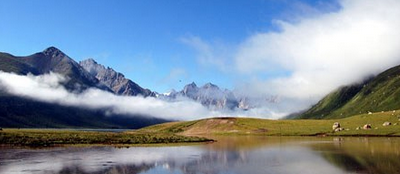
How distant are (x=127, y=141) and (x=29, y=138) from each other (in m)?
29.0

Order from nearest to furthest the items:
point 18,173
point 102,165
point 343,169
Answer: point 18,173 < point 343,169 < point 102,165

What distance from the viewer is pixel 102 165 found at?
5822 cm

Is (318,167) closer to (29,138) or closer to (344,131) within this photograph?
(29,138)

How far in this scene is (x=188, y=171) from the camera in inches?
2090

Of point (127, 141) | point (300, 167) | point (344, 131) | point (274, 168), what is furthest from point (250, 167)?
point (344, 131)

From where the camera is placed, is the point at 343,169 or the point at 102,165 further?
the point at 102,165

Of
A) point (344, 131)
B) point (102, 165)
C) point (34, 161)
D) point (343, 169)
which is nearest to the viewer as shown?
point (343, 169)

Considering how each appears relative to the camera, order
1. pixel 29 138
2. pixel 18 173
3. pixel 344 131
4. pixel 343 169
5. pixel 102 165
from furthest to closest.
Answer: pixel 344 131, pixel 29 138, pixel 102 165, pixel 343 169, pixel 18 173

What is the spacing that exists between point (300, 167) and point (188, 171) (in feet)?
54.8

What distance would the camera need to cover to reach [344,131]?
183 m

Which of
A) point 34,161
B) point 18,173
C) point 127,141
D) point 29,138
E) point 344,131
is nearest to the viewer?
point 18,173

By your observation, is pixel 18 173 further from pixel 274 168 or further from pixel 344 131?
pixel 344 131

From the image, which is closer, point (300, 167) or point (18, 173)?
point (18, 173)

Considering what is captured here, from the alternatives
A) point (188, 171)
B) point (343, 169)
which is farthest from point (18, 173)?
point (343, 169)
